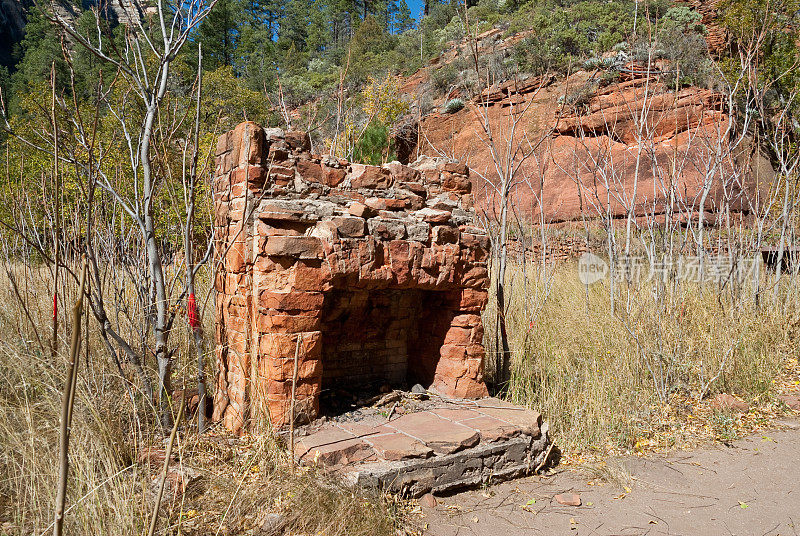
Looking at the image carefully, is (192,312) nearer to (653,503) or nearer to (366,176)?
(366,176)

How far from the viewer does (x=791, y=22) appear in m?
11.6

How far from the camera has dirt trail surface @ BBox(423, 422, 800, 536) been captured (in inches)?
120

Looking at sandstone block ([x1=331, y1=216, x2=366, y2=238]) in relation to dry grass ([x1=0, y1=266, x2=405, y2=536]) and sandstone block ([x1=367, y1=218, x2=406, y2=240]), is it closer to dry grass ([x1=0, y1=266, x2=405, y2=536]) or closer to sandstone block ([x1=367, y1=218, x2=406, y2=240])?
sandstone block ([x1=367, y1=218, x2=406, y2=240])

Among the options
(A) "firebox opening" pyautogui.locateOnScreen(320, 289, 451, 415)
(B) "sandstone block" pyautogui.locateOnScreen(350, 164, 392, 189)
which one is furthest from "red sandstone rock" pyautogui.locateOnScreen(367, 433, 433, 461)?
(B) "sandstone block" pyautogui.locateOnScreen(350, 164, 392, 189)

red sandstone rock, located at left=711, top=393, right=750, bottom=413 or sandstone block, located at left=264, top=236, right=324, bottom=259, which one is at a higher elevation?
sandstone block, located at left=264, top=236, right=324, bottom=259

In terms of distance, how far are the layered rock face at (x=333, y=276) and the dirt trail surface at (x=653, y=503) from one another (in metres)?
1.14

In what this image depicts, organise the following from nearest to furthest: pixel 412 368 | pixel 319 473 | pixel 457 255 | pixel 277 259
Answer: pixel 319 473, pixel 277 259, pixel 457 255, pixel 412 368

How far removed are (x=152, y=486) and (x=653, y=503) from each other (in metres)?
3.26

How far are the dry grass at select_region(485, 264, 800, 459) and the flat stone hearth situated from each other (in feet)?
2.36

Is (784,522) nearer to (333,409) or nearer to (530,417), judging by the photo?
(530,417)

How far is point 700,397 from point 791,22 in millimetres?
11589

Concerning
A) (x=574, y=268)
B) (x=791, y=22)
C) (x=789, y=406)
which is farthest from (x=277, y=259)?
(x=791, y=22)

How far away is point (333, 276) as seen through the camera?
3.54m

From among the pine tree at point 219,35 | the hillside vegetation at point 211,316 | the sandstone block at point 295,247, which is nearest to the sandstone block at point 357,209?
the sandstone block at point 295,247
